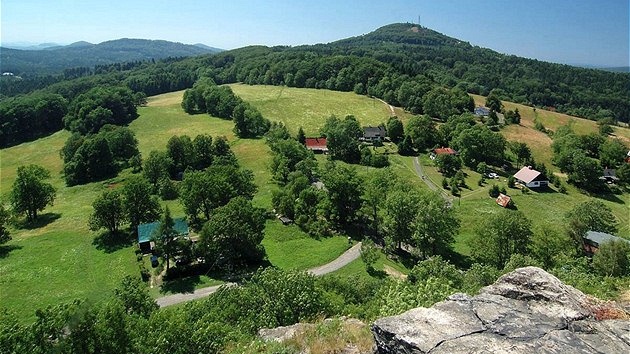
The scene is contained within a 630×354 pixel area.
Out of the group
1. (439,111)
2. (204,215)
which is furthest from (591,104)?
(204,215)

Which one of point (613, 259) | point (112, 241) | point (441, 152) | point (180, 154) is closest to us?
point (613, 259)

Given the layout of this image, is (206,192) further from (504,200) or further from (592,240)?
(592,240)

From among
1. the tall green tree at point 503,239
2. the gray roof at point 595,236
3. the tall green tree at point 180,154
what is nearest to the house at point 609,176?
the gray roof at point 595,236

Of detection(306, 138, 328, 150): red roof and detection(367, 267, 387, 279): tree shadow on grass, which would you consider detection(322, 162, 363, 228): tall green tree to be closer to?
detection(367, 267, 387, 279): tree shadow on grass

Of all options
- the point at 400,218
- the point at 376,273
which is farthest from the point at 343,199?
the point at 376,273

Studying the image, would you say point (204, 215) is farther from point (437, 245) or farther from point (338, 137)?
point (338, 137)

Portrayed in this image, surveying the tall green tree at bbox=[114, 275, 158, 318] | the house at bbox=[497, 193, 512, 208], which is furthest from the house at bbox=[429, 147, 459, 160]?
the tall green tree at bbox=[114, 275, 158, 318]
